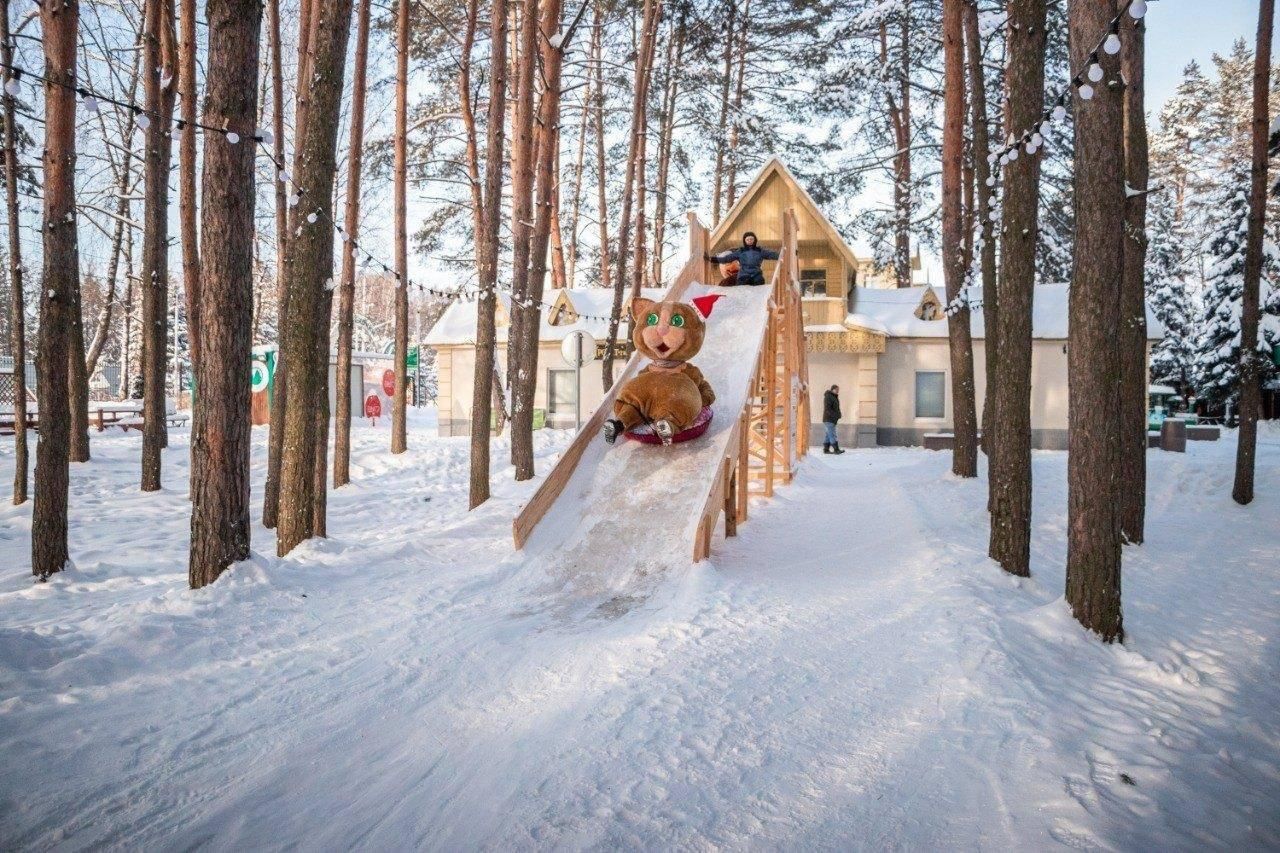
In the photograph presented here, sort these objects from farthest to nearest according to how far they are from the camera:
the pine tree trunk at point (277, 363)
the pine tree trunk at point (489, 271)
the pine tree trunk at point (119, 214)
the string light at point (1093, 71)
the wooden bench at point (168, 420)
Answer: the wooden bench at point (168, 420), the pine tree trunk at point (119, 214), the pine tree trunk at point (489, 271), the pine tree trunk at point (277, 363), the string light at point (1093, 71)

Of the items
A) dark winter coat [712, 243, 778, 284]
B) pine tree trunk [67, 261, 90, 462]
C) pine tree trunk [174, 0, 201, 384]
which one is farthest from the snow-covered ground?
dark winter coat [712, 243, 778, 284]

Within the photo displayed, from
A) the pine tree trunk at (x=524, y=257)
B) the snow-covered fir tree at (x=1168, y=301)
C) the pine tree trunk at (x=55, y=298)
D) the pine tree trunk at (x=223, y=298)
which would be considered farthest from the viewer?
the snow-covered fir tree at (x=1168, y=301)

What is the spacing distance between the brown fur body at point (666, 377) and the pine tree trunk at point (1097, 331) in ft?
11.8

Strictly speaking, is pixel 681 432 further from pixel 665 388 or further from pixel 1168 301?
pixel 1168 301

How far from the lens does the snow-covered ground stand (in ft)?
8.13

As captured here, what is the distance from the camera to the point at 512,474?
12.6 meters

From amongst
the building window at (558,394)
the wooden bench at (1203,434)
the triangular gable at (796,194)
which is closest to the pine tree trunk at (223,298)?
the triangular gable at (796,194)

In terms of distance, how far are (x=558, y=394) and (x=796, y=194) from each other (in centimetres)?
912

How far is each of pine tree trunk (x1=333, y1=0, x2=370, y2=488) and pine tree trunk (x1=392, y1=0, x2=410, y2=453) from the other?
0.72 metres

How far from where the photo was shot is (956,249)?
11164mm

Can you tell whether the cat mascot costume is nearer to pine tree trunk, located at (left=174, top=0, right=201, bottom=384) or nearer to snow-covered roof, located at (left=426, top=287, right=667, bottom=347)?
pine tree trunk, located at (left=174, top=0, right=201, bottom=384)

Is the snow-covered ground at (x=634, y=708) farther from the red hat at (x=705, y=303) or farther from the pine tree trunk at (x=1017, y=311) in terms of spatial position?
the red hat at (x=705, y=303)

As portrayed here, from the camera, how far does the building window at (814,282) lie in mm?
20828

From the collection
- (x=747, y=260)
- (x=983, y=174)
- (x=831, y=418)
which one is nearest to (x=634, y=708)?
(x=983, y=174)
